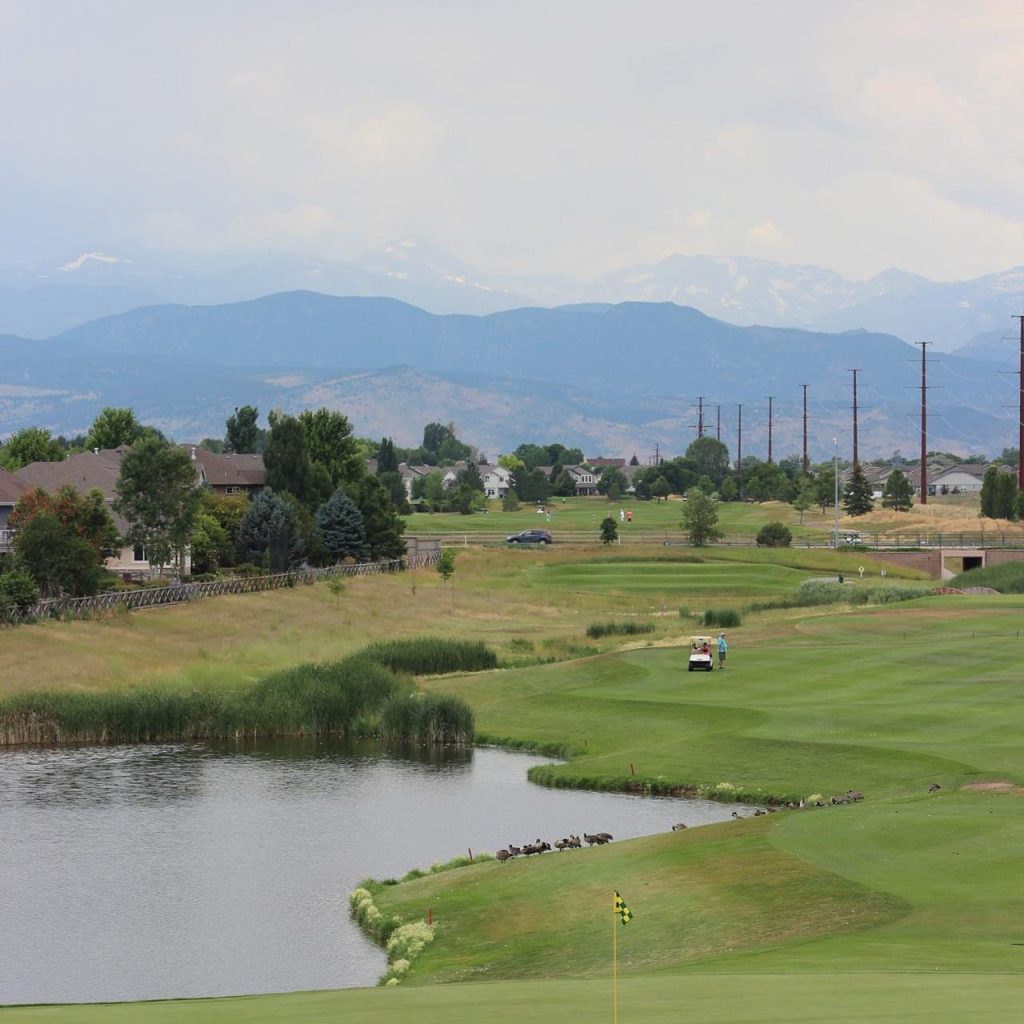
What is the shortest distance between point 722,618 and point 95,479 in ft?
145

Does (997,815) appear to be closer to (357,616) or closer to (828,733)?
(828,733)

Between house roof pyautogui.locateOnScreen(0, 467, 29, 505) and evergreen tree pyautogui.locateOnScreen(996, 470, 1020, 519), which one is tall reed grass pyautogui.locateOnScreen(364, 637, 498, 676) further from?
evergreen tree pyautogui.locateOnScreen(996, 470, 1020, 519)

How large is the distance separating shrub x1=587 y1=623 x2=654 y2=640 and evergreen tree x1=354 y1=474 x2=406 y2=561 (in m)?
31.9

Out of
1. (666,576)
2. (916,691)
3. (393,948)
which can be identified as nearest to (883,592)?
(666,576)

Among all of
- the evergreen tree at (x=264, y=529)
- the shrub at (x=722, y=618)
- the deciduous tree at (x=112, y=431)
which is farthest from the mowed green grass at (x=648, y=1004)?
the deciduous tree at (x=112, y=431)

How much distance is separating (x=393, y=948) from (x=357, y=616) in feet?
198

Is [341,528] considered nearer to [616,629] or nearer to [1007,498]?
[616,629]

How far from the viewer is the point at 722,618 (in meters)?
89.2

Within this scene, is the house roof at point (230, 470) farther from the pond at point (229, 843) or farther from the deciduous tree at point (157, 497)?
the pond at point (229, 843)

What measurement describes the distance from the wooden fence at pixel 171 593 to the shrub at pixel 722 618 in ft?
79.2

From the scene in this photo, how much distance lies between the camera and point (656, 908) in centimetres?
3212

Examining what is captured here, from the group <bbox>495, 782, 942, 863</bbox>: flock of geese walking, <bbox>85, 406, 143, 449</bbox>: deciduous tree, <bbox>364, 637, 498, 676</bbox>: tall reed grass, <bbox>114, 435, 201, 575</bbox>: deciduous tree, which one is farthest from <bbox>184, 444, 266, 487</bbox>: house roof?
<bbox>495, 782, 942, 863</bbox>: flock of geese walking

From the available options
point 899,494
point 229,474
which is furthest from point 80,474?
point 899,494

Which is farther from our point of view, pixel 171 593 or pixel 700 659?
pixel 171 593
